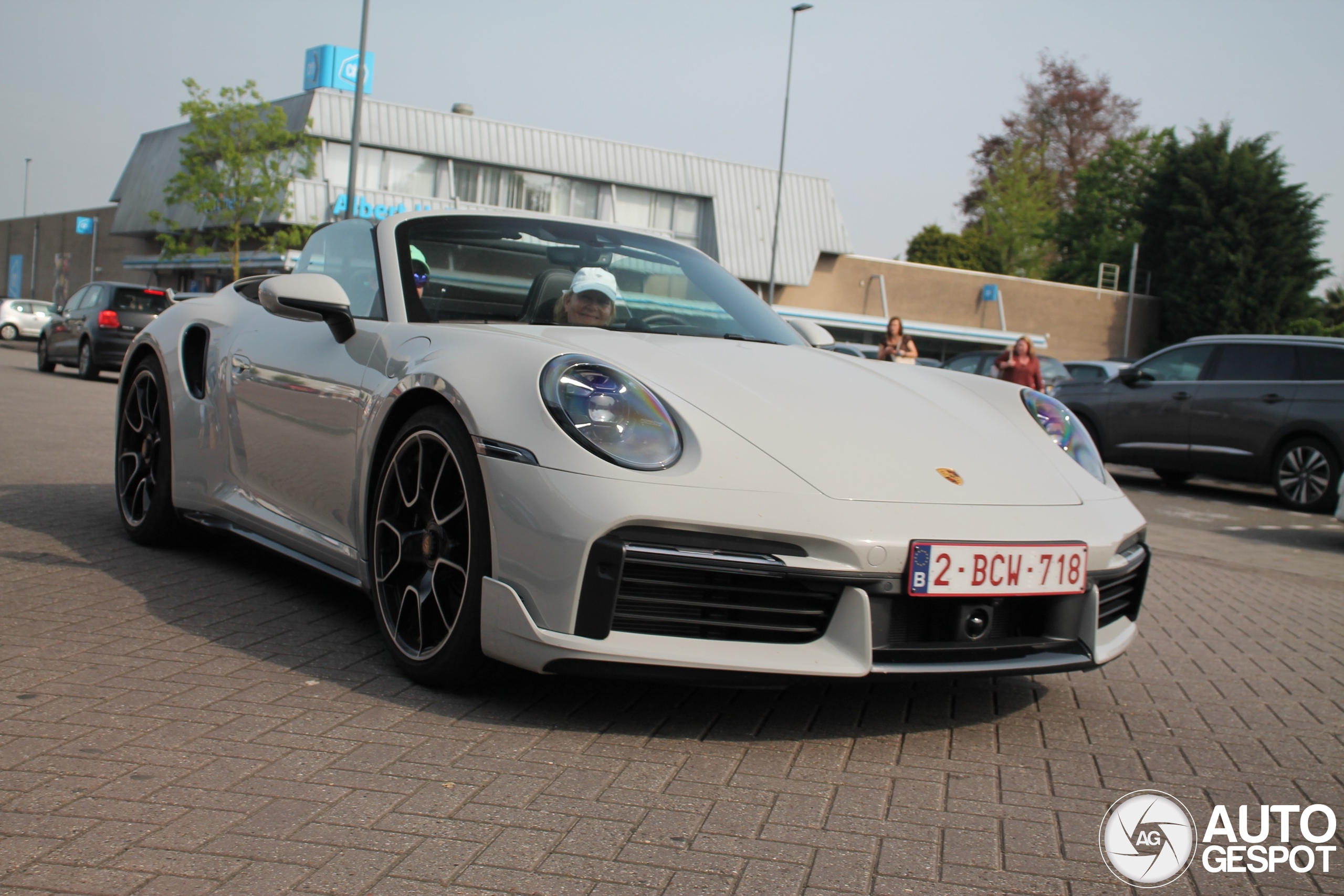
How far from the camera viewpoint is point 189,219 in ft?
134

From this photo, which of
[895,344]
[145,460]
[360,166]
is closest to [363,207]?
[360,166]

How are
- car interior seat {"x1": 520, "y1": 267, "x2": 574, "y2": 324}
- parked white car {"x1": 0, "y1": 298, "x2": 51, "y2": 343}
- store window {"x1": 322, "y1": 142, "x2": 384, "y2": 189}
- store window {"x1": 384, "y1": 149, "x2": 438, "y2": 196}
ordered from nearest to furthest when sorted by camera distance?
1. car interior seat {"x1": 520, "y1": 267, "x2": 574, "y2": 324}
2. store window {"x1": 322, "y1": 142, "x2": 384, "y2": 189}
3. store window {"x1": 384, "y1": 149, "x2": 438, "y2": 196}
4. parked white car {"x1": 0, "y1": 298, "x2": 51, "y2": 343}

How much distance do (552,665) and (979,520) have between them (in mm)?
1071

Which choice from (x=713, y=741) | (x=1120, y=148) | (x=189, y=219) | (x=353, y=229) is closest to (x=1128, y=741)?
(x=713, y=741)

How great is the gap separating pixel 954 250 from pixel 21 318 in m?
41.9

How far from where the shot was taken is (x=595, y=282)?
405cm

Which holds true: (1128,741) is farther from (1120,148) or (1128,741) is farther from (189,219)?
(1120,148)

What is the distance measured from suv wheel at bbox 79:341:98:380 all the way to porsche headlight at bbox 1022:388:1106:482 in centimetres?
1988

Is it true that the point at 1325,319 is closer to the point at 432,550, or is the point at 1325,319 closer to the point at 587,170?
the point at 587,170

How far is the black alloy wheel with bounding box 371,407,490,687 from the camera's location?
3004 mm

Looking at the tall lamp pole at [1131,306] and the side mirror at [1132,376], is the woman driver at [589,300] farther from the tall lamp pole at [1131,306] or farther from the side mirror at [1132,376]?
the tall lamp pole at [1131,306]

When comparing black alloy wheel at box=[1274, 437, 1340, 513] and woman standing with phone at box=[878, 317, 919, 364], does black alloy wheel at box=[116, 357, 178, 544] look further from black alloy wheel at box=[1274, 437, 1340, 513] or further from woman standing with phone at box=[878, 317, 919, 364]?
black alloy wheel at box=[1274, 437, 1340, 513]

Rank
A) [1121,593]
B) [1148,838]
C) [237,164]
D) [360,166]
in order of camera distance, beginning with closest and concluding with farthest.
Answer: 1. [1148,838]
2. [1121,593]
3. [237,164]
4. [360,166]

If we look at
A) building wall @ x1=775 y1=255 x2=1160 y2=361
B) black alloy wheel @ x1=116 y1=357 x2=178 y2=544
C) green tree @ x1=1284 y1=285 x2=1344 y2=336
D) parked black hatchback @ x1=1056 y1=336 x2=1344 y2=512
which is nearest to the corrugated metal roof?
building wall @ x1=775 y1=255 x2=1160 y2=361
